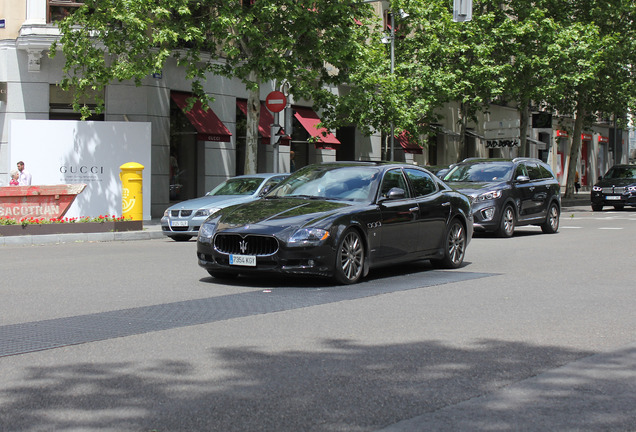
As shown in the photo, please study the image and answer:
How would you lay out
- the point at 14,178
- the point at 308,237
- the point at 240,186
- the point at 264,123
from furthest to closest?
1. the point at 264,123
2. the point at 14,178
3. the point at 240,186
4. the point at 308,237

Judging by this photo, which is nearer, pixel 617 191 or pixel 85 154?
pixel 85 154

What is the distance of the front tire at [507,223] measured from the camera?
62.6 ft

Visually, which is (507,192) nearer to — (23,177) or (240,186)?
(240,186)

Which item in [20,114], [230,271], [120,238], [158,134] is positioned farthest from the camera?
[158,134]

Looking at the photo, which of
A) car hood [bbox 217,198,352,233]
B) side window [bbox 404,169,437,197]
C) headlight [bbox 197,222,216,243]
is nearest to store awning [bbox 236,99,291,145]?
side window [bbox 404,169,437,197]

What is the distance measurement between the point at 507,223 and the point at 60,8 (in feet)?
46.6

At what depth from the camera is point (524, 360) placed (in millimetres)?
6133

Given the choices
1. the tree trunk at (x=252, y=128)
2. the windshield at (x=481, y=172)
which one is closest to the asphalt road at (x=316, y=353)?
the windshield at (x=481, y=172)

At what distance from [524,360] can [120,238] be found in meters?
14.4

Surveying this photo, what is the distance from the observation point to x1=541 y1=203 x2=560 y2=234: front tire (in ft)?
67.9

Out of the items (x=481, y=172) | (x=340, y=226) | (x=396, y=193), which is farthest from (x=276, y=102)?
(x=340, y=226)

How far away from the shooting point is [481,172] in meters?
20.2

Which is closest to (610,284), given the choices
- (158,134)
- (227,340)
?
(227,340)

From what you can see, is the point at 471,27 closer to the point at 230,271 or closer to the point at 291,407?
the point at 230,271
